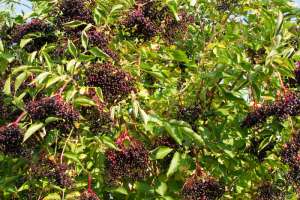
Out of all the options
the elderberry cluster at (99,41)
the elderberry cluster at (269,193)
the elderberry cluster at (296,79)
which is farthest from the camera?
the elderberry cluster at (296,79)

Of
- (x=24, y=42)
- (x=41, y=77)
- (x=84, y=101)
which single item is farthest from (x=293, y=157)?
(x=24, y=42)

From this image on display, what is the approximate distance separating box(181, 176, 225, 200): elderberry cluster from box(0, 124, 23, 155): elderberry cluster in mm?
964

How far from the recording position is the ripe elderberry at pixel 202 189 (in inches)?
129

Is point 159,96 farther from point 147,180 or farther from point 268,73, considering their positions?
point 268,73

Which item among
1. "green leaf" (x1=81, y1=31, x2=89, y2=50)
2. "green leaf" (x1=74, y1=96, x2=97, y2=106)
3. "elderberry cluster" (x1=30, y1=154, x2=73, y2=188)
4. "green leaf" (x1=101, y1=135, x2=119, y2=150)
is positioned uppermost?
"green leaf" (x1=81, y1=31, x2=89, y2=50)

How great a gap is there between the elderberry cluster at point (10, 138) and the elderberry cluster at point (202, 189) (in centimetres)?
96

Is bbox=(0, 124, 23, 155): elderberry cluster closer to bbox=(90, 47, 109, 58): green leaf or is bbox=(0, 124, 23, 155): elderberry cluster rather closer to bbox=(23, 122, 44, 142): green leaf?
bbox=(23, 122, 44, 142): green leaf

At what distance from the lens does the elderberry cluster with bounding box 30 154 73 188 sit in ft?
10.6

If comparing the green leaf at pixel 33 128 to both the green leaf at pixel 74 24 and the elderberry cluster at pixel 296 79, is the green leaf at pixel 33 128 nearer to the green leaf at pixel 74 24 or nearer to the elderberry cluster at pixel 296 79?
the green leaf at pixel 74 24

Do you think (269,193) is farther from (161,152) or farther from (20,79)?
(20,79)

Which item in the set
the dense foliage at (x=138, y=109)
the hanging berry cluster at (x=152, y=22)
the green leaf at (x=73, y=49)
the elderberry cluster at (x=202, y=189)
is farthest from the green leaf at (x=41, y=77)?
the elderberry cluster at (x=202, y=189)

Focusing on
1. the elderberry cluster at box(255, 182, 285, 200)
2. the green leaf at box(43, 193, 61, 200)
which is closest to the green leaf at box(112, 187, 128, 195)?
the green leaf at box(43, 193, 61, 200)

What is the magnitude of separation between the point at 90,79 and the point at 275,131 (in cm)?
121

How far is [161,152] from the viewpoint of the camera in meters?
3.53
